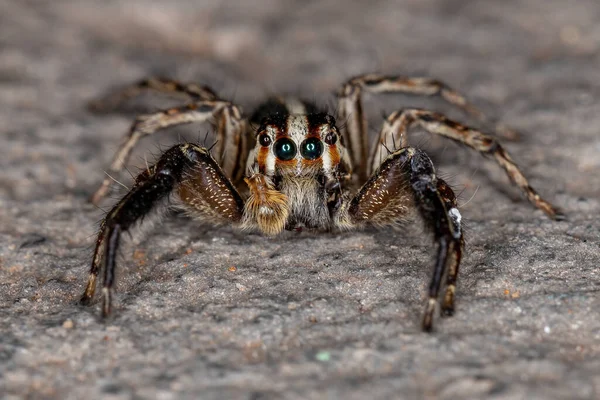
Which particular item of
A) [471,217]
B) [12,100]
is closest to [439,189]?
[471,217]

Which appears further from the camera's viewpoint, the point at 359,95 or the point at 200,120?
the point at 359,95

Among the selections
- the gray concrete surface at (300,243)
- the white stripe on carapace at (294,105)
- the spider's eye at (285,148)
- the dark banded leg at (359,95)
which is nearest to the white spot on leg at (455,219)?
the gray concrete surface at (300,243)

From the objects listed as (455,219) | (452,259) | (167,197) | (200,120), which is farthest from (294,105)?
(452,259)

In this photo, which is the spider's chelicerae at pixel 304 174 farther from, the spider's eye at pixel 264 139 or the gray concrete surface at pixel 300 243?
the gray concrete surface at pixel 300 243

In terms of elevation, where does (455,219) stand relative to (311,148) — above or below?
below

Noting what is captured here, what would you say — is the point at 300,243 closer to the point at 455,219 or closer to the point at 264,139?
the point at 264,139

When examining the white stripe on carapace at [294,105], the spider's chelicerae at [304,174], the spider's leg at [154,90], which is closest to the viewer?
the spider's chelicerae at [304,174]

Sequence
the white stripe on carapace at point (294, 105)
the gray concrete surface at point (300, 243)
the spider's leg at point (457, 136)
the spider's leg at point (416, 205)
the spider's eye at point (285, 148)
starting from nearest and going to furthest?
the gray concrete surface at point (300, 243), the spider's leg at point (416, 205), the spider's eye at point (285, 148), the spider's leg at point (457, 136), the white stripe on carapace at point (294, 105)

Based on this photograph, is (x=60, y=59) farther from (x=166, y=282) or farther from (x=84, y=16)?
(x=166, y=282)
